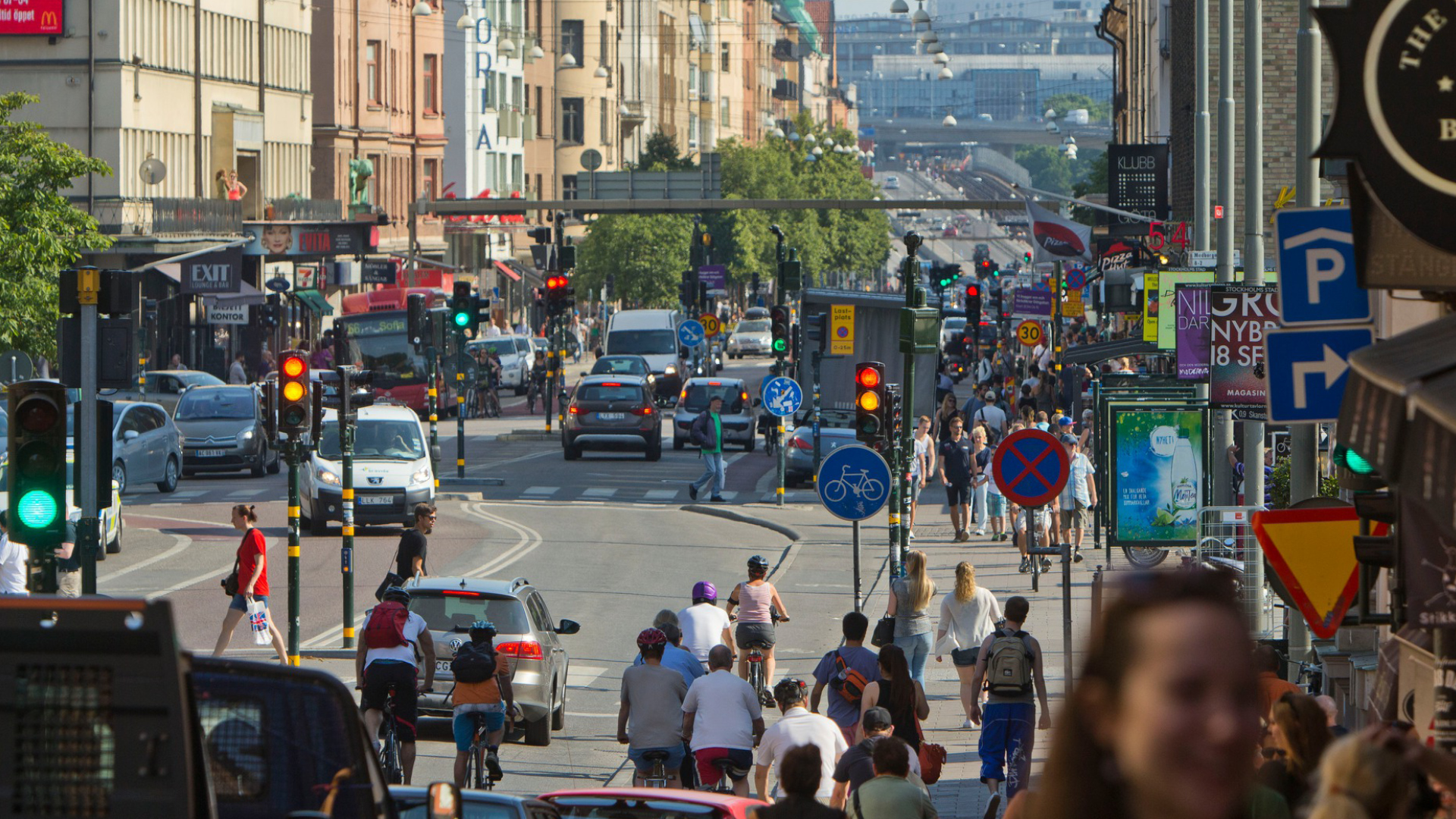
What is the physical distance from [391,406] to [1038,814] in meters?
29.6

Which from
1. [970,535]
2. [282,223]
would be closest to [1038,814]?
[970,535]

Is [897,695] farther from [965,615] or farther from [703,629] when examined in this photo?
[965,615]

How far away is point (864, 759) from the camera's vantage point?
10.6 m

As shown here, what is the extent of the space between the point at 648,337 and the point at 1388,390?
56081mm

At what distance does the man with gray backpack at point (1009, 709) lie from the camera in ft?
43.7

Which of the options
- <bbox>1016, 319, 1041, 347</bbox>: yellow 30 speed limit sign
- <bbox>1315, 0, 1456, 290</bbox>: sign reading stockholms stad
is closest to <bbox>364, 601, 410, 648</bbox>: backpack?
<bbox>1315, 0, 1456, 290</bbox>: sign reading stockholms stad

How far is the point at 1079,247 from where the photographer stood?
45938 mm

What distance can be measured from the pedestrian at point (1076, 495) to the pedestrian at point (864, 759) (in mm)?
14698

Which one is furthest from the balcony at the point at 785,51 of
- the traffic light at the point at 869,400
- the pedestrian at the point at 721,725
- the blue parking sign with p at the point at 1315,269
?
the blue parking sign with p at the point at 1315,269

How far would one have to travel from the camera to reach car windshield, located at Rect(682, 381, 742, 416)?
45375 mm

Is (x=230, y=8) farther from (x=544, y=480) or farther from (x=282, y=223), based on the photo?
(x=544, y=480)

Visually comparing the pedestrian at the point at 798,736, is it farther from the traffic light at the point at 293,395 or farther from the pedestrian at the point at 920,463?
the pedestrian at the point at 920,463

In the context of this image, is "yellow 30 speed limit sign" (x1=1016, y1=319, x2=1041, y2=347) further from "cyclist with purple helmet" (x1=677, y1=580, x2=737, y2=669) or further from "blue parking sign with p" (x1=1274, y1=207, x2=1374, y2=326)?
"blue parking sign with p" (x1=1274, y1=207, x2=1374, y2=326)

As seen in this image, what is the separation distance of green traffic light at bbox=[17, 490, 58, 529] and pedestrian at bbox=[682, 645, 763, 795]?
156 inches
